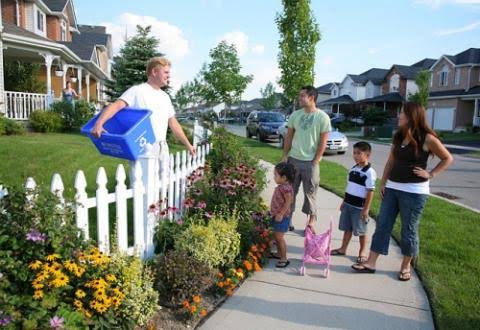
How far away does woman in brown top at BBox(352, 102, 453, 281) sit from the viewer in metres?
3.70

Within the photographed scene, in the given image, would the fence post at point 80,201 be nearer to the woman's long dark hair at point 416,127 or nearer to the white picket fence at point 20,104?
the woman's long dark hair at point 416,127

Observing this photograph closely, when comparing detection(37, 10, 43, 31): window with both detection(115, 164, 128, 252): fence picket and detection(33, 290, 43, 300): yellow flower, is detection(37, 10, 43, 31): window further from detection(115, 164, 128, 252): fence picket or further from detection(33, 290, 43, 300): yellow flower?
detection(33, 290, 43, 300): yellow flower

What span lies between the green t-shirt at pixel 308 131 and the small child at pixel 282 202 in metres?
0.72

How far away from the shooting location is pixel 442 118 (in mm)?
38750

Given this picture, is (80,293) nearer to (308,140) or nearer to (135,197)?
(135,197)

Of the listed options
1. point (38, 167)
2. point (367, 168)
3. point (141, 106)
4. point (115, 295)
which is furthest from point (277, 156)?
point (115, 295)

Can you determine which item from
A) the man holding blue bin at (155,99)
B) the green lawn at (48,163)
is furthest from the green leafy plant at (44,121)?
the man holding blue bin at (155,99)

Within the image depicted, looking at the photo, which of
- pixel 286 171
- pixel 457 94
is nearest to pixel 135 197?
pixel 286 171

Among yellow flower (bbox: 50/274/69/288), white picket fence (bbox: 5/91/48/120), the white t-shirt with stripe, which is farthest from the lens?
white picket fence (bbox: 5/91/48/120)

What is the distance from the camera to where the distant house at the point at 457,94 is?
36531 mm

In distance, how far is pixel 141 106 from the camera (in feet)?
12.0

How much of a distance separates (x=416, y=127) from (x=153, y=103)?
7.88 feet

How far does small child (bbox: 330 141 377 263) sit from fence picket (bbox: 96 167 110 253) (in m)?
2.50

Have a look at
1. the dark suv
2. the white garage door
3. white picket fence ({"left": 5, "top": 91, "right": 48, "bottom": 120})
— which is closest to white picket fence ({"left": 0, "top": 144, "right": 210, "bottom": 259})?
white picket fence ({"left": 5, "top": 91, "right": 48, "bottom": 120})
